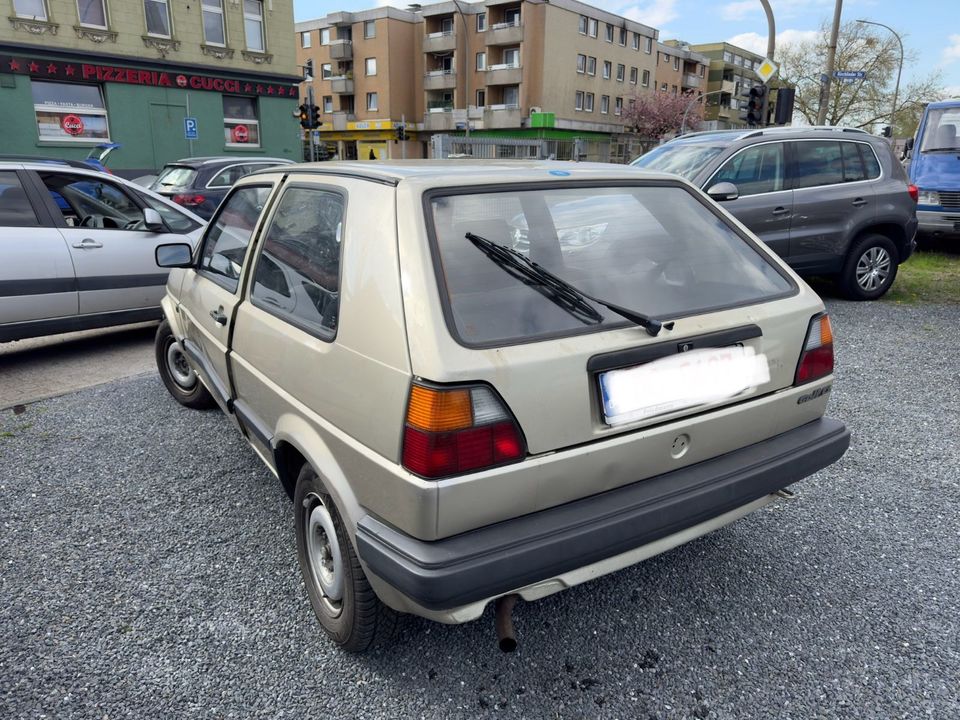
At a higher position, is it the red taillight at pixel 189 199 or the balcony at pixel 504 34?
the balcony at pixel 504 34

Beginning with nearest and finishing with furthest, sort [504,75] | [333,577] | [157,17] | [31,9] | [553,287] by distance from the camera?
[553,287] → [333,577] → [31,9] → [157,17] → [504,75]

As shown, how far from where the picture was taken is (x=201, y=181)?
38.7 feet

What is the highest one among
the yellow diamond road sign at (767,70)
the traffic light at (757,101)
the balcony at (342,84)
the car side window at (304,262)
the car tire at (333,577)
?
the balcony at (342,84)

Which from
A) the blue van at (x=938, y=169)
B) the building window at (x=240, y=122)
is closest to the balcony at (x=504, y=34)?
the building window at (x=240, y=122)

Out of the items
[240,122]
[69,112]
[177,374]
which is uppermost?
[69,112]

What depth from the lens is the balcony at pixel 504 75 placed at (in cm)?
4934

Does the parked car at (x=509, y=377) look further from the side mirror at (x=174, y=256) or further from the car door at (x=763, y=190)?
the car door at (x=763, y=190)

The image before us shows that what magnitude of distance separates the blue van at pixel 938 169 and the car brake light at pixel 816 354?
31.9 feet

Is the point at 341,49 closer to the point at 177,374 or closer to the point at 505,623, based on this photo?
the point at 177,374

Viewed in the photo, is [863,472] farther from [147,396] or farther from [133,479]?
[147,396]

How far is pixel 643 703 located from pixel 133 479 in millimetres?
2786

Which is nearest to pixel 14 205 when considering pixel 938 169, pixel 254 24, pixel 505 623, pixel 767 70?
pixel 505 623

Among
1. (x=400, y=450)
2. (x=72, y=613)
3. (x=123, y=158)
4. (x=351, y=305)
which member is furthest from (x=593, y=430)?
(x=123, y=158)

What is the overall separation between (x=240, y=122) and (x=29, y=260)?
22.4 m
